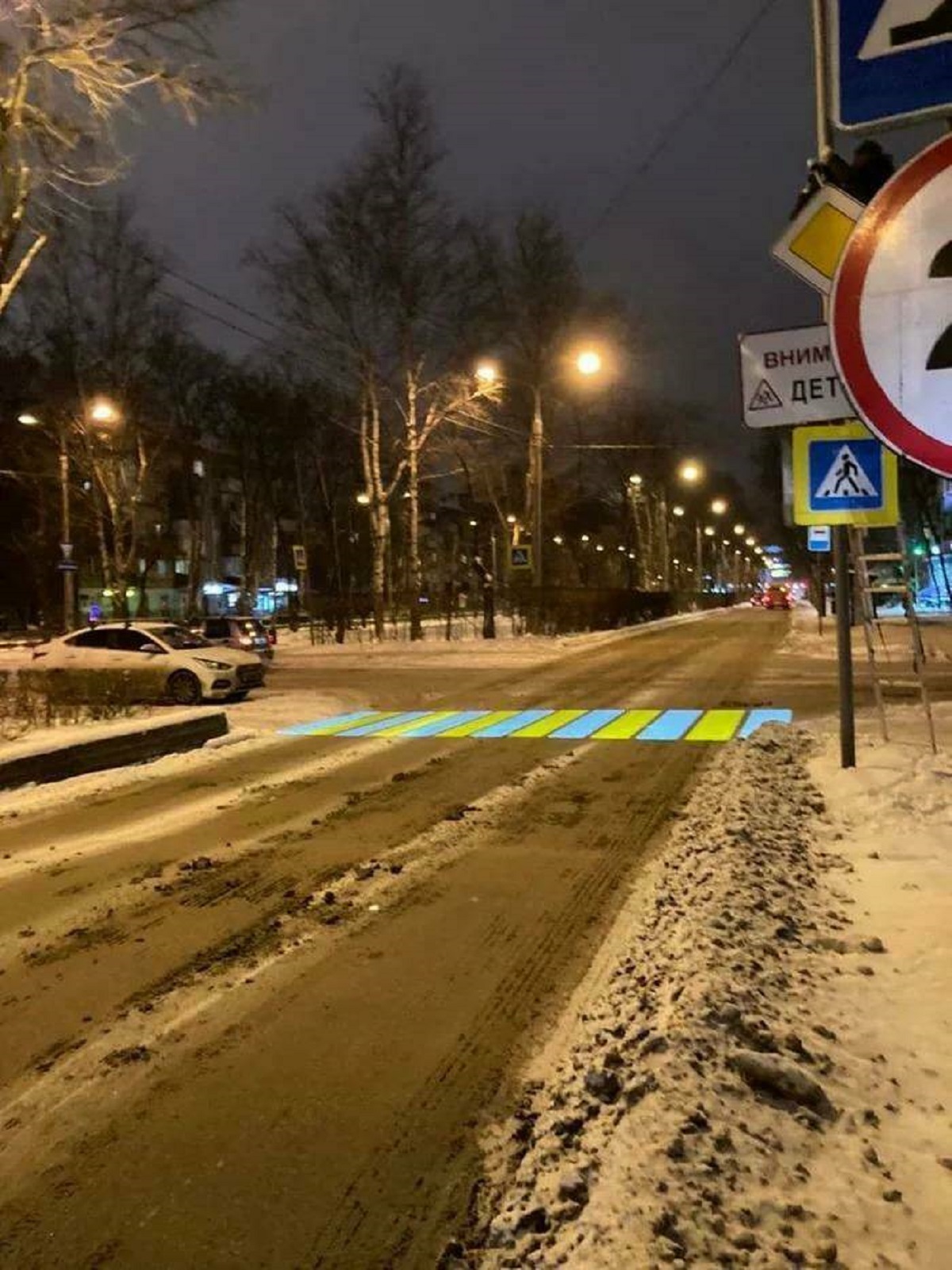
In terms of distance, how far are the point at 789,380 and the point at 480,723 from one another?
8.78 meters

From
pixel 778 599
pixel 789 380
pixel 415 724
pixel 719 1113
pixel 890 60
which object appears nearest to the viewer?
pixel 890 60

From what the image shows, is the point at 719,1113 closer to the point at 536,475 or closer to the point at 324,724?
the point at 324,724

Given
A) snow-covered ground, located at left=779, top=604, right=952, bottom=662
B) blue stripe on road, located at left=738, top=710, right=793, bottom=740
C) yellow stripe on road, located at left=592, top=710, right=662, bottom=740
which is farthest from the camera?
snow-covered ground, located at left=779, top=604, right=952, bottom=662

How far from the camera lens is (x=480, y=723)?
596 inches

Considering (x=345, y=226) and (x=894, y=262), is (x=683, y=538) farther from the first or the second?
(x=894, y=262)

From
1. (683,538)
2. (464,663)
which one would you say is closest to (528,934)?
(464,663)

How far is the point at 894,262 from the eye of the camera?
2182 millimetres

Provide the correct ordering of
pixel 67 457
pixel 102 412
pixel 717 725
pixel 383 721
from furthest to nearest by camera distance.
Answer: pixel 67 457 < pixel 102 412 < pixel 383 721 < pixel 717 725

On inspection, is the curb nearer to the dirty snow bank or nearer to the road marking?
the road marking

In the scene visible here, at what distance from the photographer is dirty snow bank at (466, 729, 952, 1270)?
2.63 meters

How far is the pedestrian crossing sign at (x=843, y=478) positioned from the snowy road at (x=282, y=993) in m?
2.90

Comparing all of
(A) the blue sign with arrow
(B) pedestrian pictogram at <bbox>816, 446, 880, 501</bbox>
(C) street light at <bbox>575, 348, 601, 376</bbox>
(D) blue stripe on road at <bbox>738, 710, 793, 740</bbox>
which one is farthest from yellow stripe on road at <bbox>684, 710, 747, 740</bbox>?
(C) street light at <bbox>575, 348, 601, 376</bbox>

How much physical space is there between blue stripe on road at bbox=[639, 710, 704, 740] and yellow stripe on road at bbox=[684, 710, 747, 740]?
12 cm

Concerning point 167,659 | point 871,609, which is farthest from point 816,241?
point 167,659
